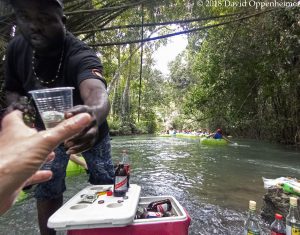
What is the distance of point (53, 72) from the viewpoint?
188cm

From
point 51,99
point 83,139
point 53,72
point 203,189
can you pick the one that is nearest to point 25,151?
point 83,139

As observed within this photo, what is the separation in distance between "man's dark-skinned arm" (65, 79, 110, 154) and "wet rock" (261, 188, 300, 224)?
2154 mm

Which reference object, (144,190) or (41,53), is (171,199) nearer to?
(41,53)

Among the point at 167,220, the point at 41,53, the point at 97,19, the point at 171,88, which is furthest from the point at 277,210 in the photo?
the point at 171,88

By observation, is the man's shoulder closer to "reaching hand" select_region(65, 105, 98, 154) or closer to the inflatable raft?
"reaching hand" select_region(65, 105, 98, 154)

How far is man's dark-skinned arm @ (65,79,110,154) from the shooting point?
830 millimetres

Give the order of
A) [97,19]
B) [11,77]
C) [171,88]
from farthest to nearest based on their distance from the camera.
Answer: [171,88] < [97,19] < [11,77]

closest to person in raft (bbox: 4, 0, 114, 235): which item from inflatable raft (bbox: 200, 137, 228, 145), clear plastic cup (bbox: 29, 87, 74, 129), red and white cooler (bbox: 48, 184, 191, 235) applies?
clear plastic cup (bbox: 29, 87, 74, 129)

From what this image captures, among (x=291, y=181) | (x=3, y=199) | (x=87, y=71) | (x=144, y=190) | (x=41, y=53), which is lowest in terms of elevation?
(x=144, y=190)

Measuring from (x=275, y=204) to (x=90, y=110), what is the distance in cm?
250

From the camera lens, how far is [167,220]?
1.66 metres

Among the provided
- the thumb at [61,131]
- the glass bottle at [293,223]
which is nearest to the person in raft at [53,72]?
the thumb at [61,131]

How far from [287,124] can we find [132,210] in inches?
478

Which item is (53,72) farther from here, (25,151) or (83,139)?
(25,151)
